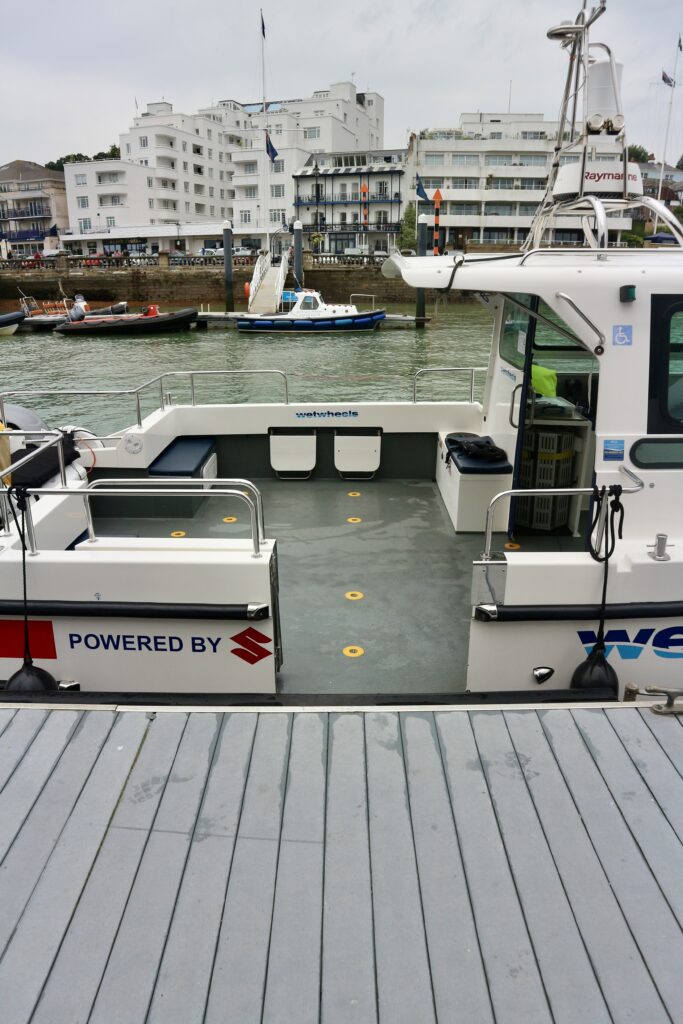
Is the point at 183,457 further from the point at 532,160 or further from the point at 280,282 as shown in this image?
the point at 532,160

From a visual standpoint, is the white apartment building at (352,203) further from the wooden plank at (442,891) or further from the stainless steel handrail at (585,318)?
the wooden plank at (442,891)

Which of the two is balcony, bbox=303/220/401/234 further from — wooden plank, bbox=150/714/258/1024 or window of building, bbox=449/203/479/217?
wooden plank, bbox=150/714/258/1024

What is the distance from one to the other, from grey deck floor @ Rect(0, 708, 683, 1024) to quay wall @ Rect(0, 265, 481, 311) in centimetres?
4515

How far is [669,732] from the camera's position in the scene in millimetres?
2924

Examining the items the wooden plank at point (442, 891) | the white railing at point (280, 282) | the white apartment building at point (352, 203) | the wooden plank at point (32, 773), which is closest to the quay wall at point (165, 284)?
the white railing at point (280, 282)

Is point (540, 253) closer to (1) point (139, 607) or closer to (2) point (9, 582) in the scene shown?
(1) point (139, 607)

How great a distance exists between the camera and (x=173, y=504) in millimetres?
5941

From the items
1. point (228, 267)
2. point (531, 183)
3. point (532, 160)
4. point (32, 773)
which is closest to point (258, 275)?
point (228, 267)

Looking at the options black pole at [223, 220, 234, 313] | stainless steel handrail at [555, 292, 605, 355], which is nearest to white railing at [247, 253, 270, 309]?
black pole at [223, 220, 234, 313]

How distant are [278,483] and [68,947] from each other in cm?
505

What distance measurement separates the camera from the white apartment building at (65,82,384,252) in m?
68.4

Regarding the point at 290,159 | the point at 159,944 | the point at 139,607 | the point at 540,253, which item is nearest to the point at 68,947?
the point at 159,944

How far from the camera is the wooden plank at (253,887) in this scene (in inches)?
74.8

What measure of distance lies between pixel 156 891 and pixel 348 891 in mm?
593
